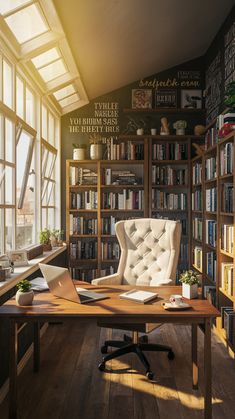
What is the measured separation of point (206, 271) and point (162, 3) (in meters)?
2.95

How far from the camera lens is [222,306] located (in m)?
3.77

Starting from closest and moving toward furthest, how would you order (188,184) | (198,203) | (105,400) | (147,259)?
1. (105,400)
2. (147,259)
3. (198,203)
4. (188,184)

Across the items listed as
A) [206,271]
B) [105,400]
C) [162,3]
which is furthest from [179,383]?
[162,3]

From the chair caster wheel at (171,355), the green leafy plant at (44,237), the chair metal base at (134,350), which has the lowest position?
the chair caster wheel at (171,355)

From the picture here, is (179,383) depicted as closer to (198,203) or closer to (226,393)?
(226,393)

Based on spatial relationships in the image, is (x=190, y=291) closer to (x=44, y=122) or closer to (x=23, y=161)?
(x=23, y=161)

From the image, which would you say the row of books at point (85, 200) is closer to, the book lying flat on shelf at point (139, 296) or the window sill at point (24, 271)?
the window sill at point (24, 271)

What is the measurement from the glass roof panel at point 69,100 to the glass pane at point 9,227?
2.39m

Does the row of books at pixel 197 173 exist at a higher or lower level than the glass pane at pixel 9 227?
higher

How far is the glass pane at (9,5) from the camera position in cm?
283

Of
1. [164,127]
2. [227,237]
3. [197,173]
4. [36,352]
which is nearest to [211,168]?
[197,173]

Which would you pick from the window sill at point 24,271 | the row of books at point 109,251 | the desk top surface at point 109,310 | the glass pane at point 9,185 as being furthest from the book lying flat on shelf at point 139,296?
the row of books at point 109,251

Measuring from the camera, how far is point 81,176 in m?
5.23

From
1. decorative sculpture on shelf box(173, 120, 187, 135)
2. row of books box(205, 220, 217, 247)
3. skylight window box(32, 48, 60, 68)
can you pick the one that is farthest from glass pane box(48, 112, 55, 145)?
row of books box(205, 220, 217, 247)
